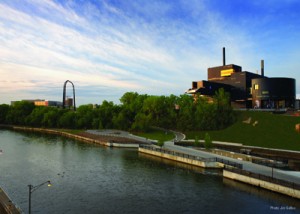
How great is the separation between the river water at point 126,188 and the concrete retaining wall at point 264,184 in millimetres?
934

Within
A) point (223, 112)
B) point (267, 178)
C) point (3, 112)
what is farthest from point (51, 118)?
point (267, 178)

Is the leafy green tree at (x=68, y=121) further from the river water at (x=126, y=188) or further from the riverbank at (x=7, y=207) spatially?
the riverbank at (x=7, y=207)

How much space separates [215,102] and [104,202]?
89.7 meters

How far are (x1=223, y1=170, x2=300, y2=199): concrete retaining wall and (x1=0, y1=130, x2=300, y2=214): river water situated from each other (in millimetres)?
934

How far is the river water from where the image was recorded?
121 ft

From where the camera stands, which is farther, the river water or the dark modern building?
the dark modern building

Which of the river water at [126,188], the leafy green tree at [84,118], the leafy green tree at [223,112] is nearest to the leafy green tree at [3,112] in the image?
the leafy green tree at [84,118]

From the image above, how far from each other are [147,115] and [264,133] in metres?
54.0

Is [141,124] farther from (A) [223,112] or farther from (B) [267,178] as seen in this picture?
(B) [267,178]

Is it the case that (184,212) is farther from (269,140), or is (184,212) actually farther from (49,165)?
(269,140)

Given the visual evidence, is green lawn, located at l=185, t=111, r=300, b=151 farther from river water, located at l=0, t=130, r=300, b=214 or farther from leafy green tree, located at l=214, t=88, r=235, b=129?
river water, located at l=0, t=130, r=300, b=214

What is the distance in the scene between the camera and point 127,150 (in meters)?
82.4

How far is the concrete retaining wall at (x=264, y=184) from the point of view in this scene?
132ft

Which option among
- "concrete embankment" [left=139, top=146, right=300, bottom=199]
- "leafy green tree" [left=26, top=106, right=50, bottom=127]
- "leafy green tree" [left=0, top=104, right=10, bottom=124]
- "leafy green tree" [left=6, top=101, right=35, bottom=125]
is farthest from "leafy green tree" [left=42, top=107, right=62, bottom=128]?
"concrete embankment" [left=139, top=146, right=300, bottom=199]
